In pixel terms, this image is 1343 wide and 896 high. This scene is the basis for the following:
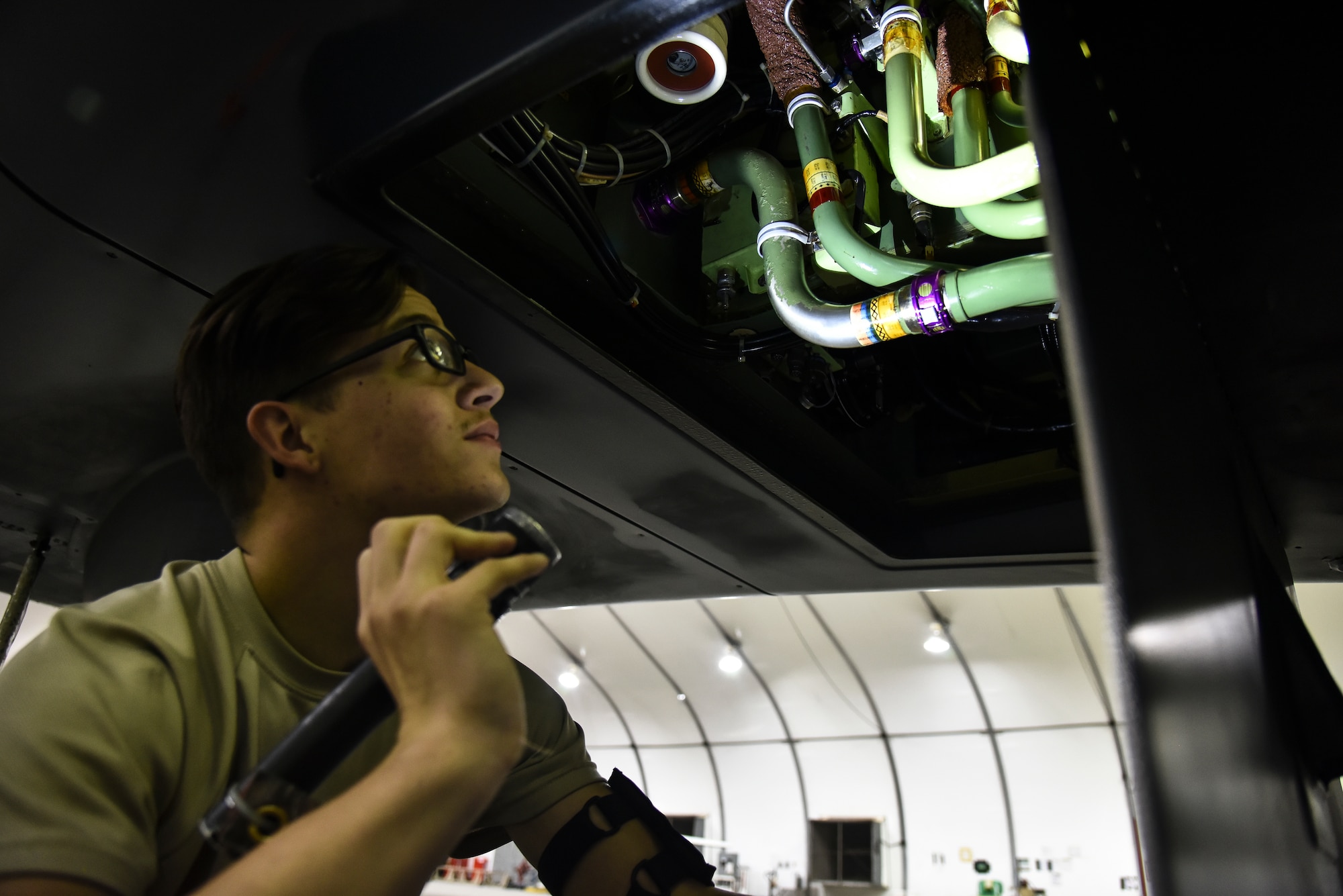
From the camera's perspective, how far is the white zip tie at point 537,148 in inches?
28.7

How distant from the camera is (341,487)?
1.15 feet

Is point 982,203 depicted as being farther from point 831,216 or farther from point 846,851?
point 846,851

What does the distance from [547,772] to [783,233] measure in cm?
66

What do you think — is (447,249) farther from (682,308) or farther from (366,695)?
(366,695)

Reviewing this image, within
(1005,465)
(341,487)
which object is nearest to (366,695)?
(341,487)

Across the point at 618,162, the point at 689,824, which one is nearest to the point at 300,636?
the point at 689,824

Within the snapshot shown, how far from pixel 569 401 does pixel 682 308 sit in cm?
22

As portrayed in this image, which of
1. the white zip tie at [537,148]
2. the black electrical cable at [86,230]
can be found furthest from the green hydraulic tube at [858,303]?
the black electrical cable at [86,230]

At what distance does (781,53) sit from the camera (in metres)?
0.82

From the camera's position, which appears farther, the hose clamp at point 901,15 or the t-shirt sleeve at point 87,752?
the hose clamp at point 901,15

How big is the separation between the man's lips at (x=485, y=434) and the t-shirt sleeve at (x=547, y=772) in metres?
0.19

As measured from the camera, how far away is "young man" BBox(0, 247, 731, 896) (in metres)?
0.25

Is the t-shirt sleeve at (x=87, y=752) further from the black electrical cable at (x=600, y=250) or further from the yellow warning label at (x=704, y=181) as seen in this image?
the yellow warning label at (x=704, y=181)

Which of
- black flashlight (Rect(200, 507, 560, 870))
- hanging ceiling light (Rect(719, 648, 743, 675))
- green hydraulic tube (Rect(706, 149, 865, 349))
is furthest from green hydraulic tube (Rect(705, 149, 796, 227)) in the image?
black flashlight (Rect(200, 507, 560, 870))
